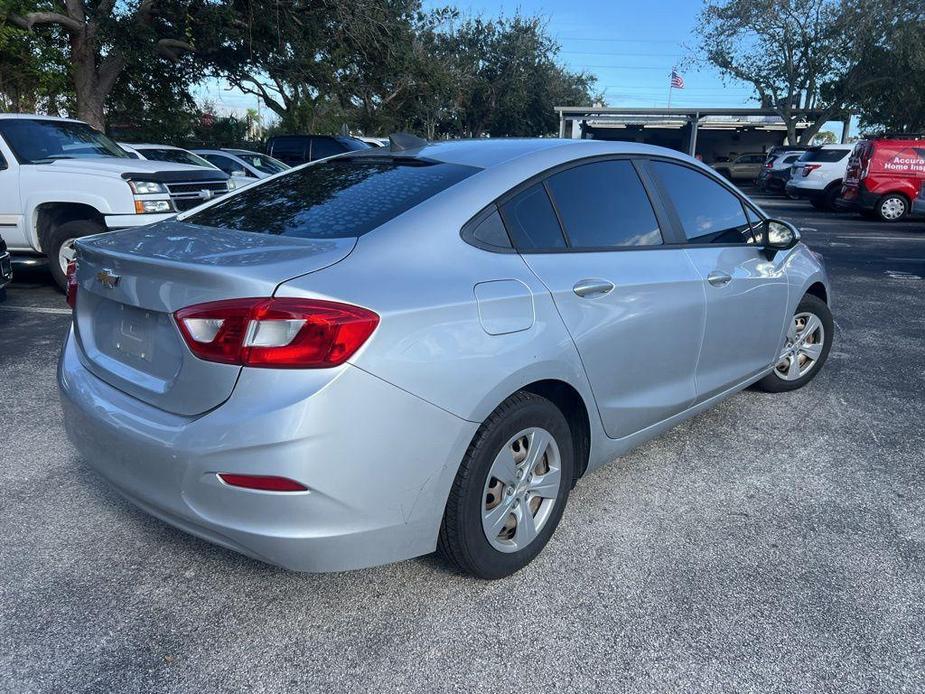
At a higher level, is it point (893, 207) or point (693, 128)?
point (693, 128)

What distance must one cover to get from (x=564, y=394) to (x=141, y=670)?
69.1 inches

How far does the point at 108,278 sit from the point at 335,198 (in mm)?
906

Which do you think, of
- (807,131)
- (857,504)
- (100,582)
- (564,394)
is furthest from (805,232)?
(807,131)

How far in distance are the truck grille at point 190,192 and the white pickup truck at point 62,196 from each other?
1.4 inches

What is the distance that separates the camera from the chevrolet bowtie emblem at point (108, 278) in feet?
8.51

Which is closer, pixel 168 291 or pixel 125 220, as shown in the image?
pixel 168 291

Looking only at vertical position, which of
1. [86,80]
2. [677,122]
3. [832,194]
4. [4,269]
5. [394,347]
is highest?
[677,122]

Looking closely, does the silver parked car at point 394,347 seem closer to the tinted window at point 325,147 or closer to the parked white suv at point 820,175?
the tinted window at point 325,147

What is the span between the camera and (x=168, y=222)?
3.24 metres

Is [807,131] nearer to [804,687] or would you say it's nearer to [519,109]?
[519,109]

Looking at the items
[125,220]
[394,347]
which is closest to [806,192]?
[125,220]

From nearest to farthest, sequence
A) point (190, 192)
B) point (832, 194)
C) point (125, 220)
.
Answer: point (125, 220), point (190, 192), point (832, 194)

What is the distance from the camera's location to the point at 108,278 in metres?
2.63

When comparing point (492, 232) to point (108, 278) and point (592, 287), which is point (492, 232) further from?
point (108, 278)
